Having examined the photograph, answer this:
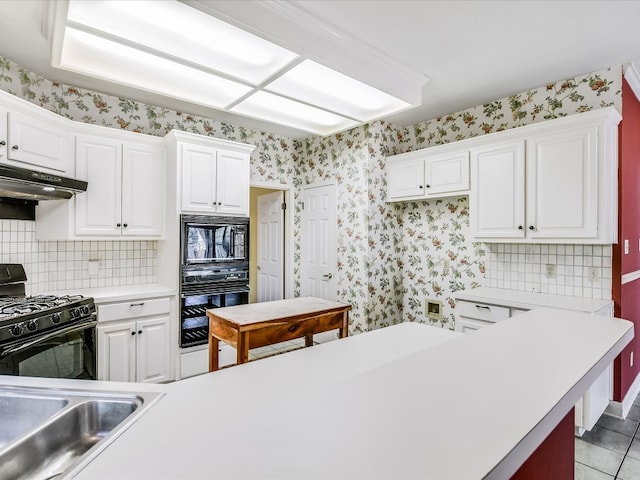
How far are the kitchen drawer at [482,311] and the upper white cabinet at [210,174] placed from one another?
224 centimetres

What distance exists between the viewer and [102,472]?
551 mm

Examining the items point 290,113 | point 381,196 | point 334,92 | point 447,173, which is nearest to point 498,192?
point 447,173

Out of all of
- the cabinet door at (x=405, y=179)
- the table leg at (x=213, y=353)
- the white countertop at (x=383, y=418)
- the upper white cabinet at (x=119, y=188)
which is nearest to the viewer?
the white countertop at (x=383, y=418)

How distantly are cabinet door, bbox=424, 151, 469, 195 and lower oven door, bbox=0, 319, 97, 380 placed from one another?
3125 mm

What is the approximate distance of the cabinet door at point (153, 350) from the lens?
9.53 ft

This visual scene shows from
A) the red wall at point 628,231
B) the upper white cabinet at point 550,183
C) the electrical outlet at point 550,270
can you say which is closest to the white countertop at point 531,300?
the electrical outlet at point 550,270

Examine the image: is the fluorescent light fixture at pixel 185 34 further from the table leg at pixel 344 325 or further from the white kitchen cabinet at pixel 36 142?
the table leg at pixel 344 325

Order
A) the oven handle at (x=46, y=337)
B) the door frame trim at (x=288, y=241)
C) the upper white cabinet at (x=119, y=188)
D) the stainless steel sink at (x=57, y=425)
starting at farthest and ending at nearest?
1. the door frame trim at (x=288, y=241)
2. the upper white cabinet at (x=119, y=188)
3. the oven handle at (x=46, y=337)
4. the stainless steel sink at (x=57, y=425)

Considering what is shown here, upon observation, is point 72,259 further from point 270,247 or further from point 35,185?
point 270,247

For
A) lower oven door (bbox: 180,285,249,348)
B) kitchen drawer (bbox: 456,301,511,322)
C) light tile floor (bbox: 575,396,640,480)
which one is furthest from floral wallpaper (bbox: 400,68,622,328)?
lower oven door (bbox: 180,285,249,348)

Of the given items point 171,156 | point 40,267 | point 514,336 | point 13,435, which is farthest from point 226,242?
point 514,336

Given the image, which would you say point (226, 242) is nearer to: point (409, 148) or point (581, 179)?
point (409, 148)

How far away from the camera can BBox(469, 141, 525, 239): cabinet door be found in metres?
2.79

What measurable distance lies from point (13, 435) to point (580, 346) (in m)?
1.68
